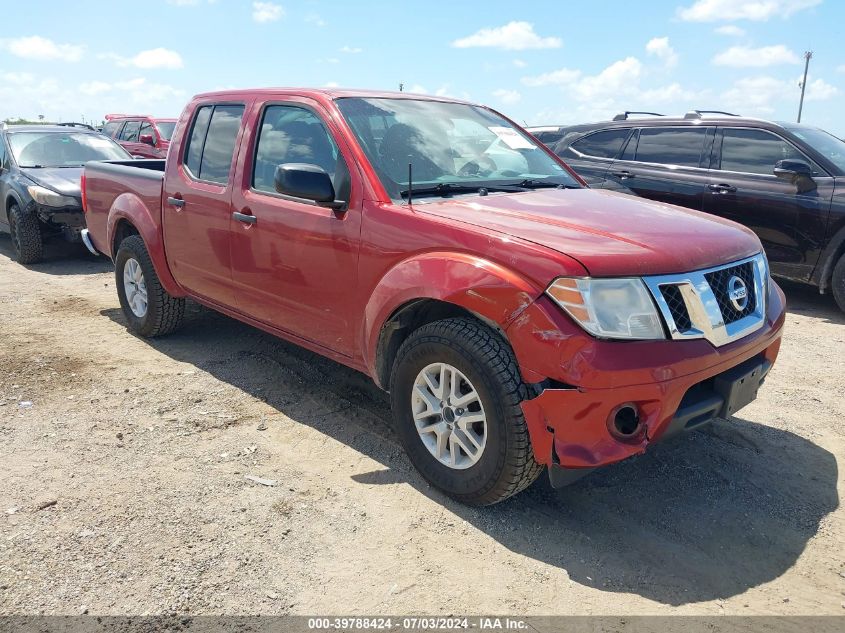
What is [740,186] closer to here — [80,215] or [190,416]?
[190,416]

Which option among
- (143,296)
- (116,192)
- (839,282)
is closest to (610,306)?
(143,296)

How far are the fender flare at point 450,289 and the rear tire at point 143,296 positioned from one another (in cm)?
251

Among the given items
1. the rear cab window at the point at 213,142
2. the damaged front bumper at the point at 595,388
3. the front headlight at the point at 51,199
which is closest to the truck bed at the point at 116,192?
the rear cab window at the point at 213,142

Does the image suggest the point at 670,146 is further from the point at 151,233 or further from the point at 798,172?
the point at 151,233

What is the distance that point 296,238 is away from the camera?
3799mm

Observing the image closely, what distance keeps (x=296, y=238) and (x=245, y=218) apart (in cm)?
51

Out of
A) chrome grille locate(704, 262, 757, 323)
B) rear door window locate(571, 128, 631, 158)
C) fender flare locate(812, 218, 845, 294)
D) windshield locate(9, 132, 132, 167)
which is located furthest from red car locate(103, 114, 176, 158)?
chrome grille locate(704, 262, 757, 323)

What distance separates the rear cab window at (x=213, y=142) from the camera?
442 cm

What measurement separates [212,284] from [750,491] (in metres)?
3.39

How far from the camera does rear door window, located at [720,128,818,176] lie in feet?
22.5

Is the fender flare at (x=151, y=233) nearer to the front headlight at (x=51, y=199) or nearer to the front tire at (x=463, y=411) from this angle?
the front tire at (x=463, y=411)

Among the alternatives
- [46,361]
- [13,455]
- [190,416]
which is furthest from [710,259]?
[46,361]

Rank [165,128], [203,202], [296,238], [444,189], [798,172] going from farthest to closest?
[165,128], [798,172], [203,202], [296,238], [444,189]

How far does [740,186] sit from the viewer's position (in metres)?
A: 6.93
